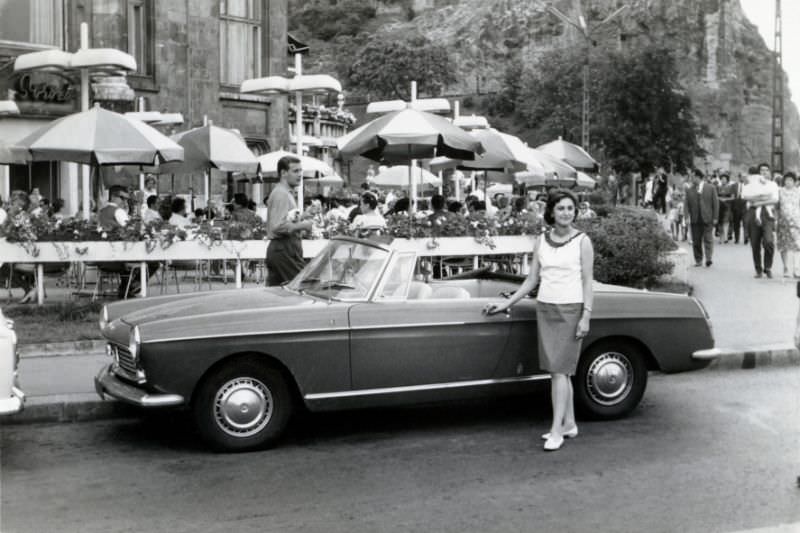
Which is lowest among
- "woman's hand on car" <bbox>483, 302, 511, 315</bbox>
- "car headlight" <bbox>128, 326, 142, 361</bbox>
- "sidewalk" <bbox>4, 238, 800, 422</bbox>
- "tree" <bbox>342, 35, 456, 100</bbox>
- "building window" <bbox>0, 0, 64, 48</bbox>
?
"sidewalk" <bbox>4, 238, 800, 422</bbox>

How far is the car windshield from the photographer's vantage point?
749 centimetres

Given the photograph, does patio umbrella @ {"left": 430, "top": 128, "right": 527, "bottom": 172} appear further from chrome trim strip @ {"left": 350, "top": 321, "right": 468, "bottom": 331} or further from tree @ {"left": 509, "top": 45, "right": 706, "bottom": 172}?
tree @ {"left": 509, "top": 45, "right": 706, "bottom": 172}

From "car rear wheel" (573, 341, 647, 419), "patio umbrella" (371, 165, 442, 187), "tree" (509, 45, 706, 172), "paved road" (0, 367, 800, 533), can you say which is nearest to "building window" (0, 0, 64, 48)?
"patio umbrella" (371, 165, 442, 187)

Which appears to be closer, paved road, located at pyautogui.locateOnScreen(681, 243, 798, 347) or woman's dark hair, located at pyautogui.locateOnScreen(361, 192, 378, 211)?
paved road, located at pyautogui.locateOnScreen(681, 243, 798, 347)

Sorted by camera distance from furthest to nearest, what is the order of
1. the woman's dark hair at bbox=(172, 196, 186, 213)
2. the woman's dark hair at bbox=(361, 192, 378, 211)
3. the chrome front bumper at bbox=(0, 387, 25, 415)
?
the woman's dark hair at bbox=(172, 196, 186, 213), the woman's dark hair at bbox=(361, 192, 378, 211), the chrome front bumper at bbox=(0, 387, 25, 415)

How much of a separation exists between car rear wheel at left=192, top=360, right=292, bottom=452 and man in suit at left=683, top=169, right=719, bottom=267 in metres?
15.7

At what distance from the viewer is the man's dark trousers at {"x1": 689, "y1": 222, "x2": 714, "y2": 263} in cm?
2134

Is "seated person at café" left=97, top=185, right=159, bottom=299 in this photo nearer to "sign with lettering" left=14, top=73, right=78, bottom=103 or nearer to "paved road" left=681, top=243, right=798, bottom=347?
"paved road" left=681, top=243, right=798, bottom=347

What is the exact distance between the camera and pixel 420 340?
7.38m

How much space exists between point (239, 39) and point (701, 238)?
14.3 metres

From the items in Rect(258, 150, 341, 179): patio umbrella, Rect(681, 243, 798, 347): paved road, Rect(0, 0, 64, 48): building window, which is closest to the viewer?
Rect(681, 243, 798, 347): paved road

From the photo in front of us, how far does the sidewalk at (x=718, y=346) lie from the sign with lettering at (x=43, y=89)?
529 inches

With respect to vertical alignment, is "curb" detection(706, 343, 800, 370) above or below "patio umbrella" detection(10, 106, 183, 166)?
below

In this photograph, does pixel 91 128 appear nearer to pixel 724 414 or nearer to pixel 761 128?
pixel 724 414
